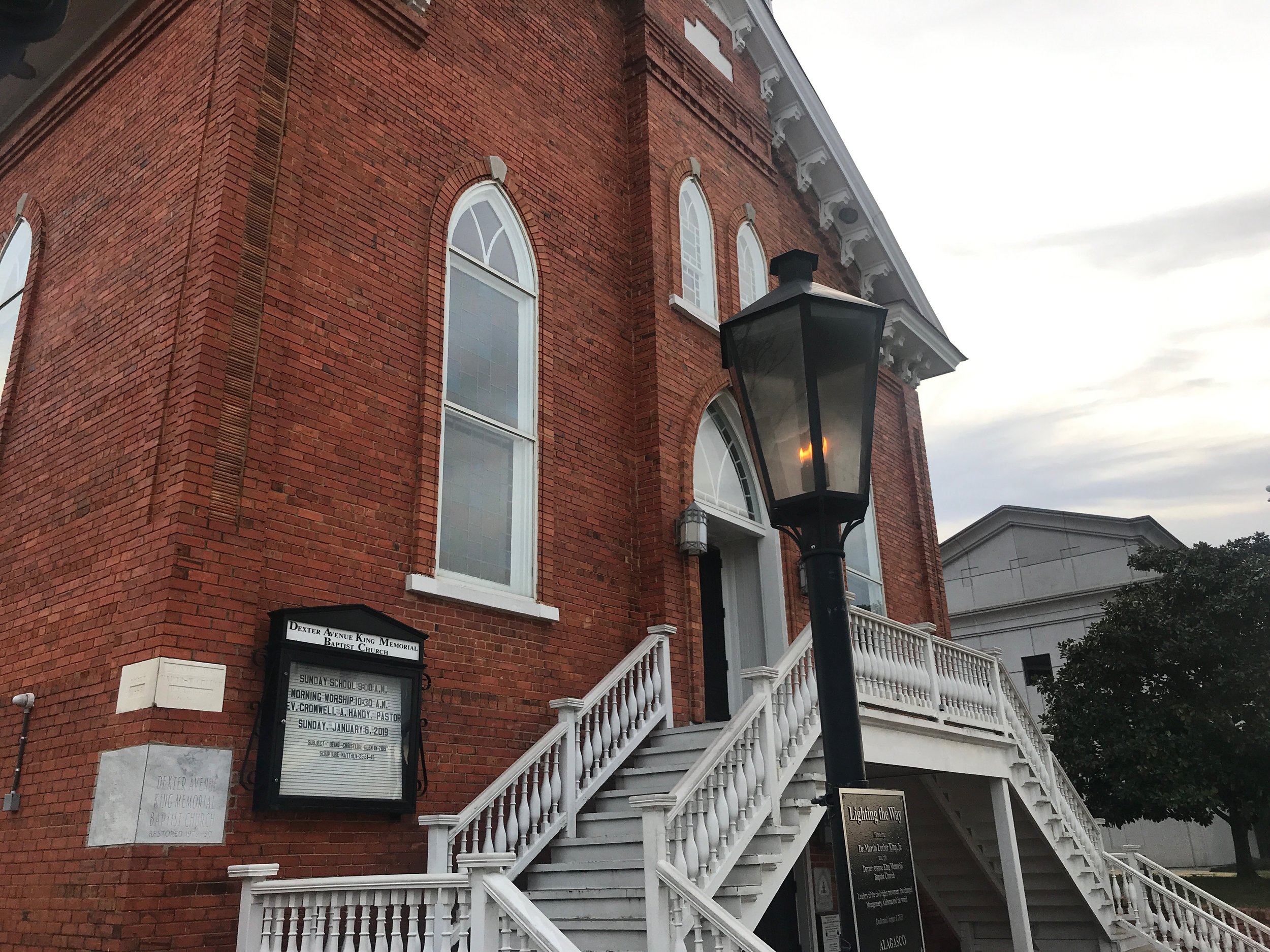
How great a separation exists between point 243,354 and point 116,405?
4.29 ft

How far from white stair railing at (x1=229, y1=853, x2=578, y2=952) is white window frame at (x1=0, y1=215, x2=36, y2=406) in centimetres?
641

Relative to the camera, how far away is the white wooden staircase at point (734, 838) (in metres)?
6.15

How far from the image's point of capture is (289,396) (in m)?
8.02

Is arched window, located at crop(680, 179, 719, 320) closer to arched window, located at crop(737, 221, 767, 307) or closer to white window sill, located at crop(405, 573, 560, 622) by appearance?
arched window, located at crop(737, 221, 767, 307)

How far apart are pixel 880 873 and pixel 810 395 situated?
1.74 metres

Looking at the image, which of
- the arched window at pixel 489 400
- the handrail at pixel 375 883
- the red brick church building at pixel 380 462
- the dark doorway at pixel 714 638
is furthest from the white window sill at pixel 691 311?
the handrail at pixel 375 883

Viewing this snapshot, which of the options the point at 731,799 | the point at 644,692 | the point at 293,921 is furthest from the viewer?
the point at 644,692

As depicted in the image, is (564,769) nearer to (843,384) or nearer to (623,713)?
(623,713)

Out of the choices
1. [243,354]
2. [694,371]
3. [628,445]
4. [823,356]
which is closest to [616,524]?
[628,445]

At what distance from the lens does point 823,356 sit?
4.04 metres

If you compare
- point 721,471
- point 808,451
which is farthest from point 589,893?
point 721,471

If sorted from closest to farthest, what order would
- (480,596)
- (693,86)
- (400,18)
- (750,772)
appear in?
(750,772) → (480,596) → (400,18) → (693,86)

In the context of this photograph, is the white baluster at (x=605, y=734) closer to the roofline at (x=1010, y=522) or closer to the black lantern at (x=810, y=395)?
the black lantern at (x=810, y=395)

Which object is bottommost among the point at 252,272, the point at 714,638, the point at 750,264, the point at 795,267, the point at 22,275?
the point at 795,267
